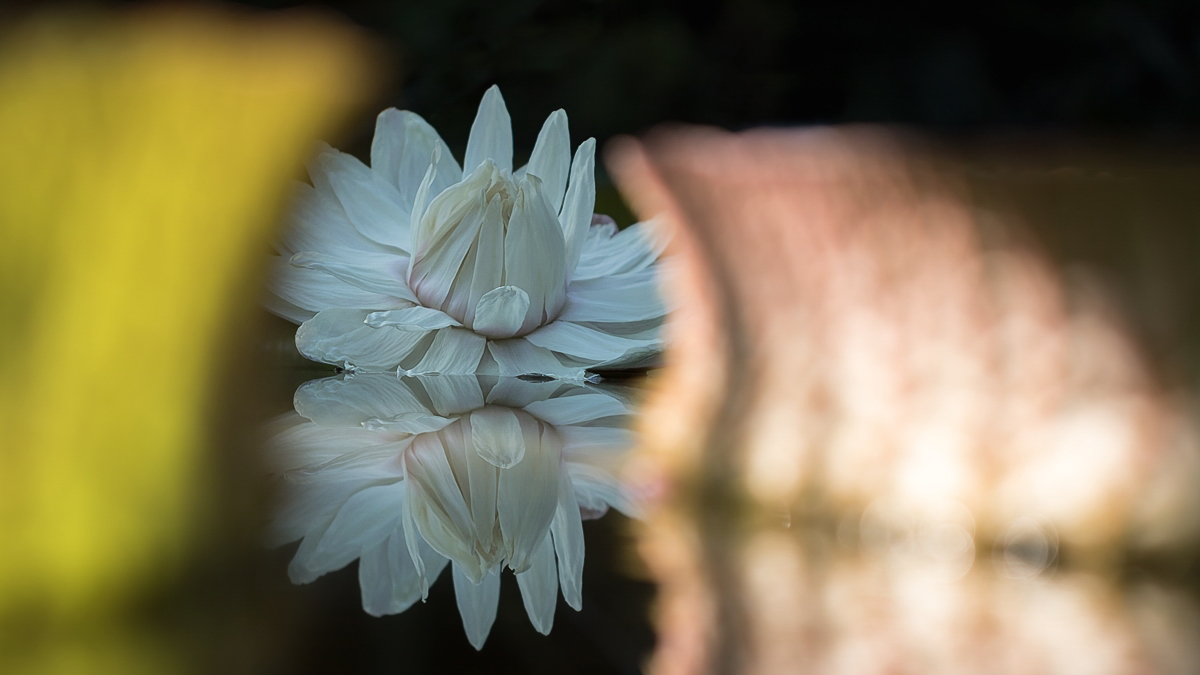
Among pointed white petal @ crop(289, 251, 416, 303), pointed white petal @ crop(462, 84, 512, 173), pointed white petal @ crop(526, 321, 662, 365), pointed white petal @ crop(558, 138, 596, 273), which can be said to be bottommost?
pointed white petal @ crop(526, 321, 662, 365)

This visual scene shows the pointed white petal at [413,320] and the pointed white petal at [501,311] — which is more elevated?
the pointed white petal at [501,311]

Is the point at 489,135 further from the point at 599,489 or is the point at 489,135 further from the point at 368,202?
the point at 599,489

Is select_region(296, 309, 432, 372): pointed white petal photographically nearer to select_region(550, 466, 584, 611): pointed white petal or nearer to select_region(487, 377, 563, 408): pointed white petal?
select_region(487, 377, 563, 408): pointed white petal

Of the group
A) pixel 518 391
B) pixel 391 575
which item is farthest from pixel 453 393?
pixel 391 575

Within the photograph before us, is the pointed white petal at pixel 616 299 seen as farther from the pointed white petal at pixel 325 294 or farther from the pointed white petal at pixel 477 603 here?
the pointed white petal at pixel 477 603

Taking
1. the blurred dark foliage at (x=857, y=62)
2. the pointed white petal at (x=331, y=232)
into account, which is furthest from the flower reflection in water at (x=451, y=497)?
the blurred dark foliage at (x=857, y=62)

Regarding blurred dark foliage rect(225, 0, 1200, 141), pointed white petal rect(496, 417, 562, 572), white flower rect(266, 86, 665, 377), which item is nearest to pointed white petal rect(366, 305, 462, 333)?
white flower rect(266, 86, 665, 377)
